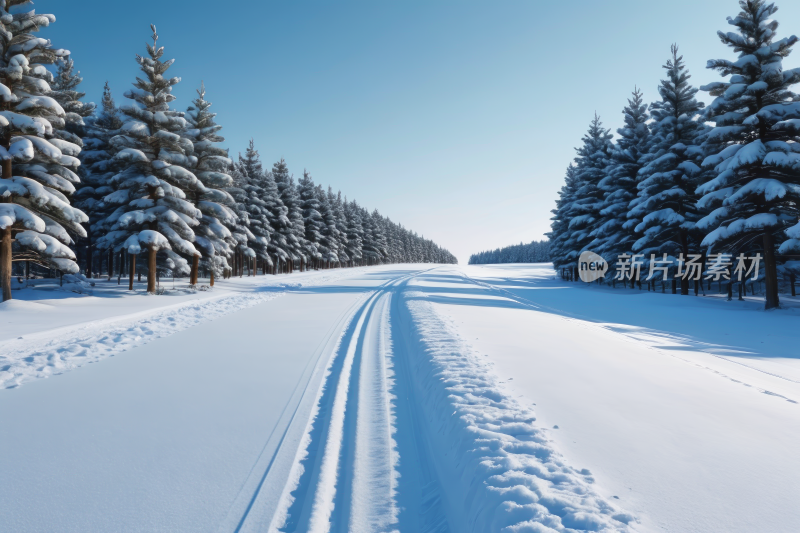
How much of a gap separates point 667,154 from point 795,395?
21369 millimetres

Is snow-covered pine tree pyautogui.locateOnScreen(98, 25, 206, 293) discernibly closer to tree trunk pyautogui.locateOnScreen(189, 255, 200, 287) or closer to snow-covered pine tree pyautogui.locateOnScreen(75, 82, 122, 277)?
tree trunk pyautogui.locateOnScreen(189, 255, 200, 287)

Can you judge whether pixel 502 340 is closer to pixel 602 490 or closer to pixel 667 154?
pixel 602 490

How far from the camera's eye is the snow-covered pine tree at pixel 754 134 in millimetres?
17062

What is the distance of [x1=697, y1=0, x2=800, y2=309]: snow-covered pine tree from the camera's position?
17.1 metres

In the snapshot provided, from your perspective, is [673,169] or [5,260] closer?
[5,260]

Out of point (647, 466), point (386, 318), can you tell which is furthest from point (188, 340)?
point (647, 466)

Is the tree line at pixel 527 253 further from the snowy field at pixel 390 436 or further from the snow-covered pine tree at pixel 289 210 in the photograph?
the snowy field at pixel 390 436

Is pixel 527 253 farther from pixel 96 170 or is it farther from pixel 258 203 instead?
pixel 96 170

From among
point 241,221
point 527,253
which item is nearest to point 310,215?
point 241,221

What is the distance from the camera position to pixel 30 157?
47.0ft

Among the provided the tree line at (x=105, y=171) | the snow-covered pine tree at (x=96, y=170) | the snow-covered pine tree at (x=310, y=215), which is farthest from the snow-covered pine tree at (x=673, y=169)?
the snow-covered pine tree at (x=310, y=215)

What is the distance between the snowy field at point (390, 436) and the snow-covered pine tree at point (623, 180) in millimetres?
22767

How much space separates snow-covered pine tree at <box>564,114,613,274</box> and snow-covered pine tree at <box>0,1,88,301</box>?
112ft

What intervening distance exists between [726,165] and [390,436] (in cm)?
2124
